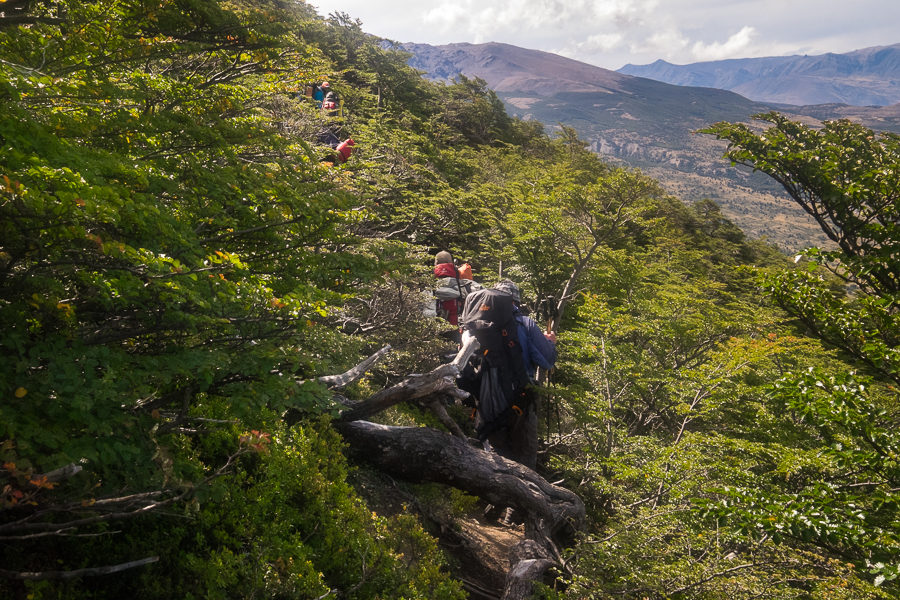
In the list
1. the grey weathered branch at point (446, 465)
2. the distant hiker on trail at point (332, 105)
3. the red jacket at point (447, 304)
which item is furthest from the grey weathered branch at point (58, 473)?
the distant hiker on trail at point (332, 105)

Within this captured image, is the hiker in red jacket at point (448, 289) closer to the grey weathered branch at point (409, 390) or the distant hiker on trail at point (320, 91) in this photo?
the grey weathered branch at point (409, 390)

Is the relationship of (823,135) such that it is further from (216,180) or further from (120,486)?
(120,486)

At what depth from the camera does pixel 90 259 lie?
2396mm

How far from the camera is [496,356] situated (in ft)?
20.5

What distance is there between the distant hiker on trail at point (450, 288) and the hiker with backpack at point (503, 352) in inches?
75.9

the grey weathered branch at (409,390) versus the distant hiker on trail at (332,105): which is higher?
the distant hiker on trail at (332,105)

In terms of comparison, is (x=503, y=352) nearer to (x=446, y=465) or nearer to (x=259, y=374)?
(x=446, y=465)

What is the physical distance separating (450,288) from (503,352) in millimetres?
2627

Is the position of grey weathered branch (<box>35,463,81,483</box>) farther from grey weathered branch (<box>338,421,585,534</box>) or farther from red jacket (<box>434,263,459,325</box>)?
red jacket (<box>434,263,459,325</box>)

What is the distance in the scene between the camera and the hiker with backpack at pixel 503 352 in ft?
20.1

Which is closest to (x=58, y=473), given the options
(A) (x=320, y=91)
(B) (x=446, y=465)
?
(B) (x=446, y=465)

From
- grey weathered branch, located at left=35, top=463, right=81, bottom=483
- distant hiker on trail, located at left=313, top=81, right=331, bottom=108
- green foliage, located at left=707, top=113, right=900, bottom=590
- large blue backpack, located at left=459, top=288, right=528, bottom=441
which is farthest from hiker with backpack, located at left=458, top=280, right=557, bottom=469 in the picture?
distant hiker on trail, located at left=313, top=81, right=331, bottom=108

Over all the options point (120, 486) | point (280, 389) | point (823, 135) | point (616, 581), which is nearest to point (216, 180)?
point (280, 389)

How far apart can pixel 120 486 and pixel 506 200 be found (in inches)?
464
